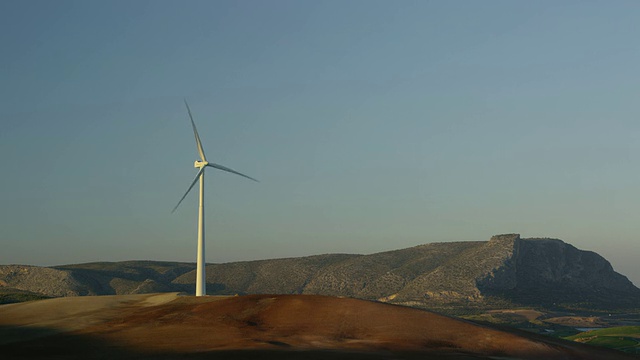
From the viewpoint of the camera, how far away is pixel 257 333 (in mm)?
58344

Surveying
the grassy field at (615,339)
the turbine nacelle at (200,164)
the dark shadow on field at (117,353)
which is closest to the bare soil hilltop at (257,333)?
the dark shadow on field at (117,353)

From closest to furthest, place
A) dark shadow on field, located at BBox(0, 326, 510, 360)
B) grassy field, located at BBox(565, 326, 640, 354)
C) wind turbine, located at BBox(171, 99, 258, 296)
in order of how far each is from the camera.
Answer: dark shadow on field, located at BBox(0, 326, 510, 360) → wind turbine, located at BBox(171, 99, 258, 296) → grassy field, located at BBox(565, 326, 640, 354)

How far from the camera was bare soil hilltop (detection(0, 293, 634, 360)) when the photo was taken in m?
50.9

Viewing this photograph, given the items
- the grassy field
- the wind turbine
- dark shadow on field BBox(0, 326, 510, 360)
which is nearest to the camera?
dark shadow on field BBox(0, 326, 510, 360)

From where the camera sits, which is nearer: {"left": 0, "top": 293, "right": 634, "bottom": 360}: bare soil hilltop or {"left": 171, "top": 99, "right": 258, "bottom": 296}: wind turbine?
{"left": 0, "top": 293, "right": 634, "bottom": 360}: bare soil hilltop

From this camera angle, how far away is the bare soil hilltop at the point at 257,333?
167ft

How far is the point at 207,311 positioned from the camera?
6712cm

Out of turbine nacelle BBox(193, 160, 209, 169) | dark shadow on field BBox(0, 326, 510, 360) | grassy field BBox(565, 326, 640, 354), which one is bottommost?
grassy field BBox(565, 326, 640, 354)

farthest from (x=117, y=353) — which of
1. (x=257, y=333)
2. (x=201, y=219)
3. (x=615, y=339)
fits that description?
(x=615, y=339)

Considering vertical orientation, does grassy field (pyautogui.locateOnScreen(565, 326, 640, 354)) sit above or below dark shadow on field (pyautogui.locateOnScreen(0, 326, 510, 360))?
below

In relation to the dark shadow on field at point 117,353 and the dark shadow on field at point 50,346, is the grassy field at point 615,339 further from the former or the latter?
the dark shadow on field at point 50,346

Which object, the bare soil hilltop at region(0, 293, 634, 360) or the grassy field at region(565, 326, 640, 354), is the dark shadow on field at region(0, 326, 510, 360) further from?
the grassy field at region(565, 326, 640, 354)

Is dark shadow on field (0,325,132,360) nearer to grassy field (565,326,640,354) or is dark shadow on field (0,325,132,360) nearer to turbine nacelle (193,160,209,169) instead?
turbine nacelle (193,160,209,169)

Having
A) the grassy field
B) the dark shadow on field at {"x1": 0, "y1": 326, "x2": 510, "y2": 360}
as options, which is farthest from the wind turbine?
the grassy field
